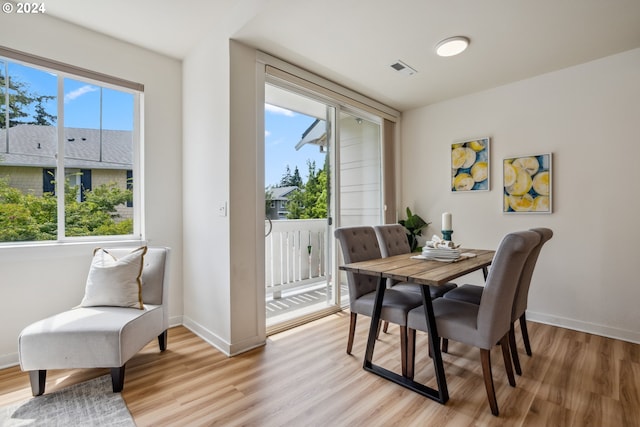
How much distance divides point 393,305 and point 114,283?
1.96 m

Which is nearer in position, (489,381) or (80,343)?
(489,381)

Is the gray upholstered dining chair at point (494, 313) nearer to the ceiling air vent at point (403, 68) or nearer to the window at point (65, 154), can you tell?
the ceiling air vent at point (403, 68)

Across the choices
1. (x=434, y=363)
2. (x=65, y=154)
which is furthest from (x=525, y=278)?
(x=65, y=154)

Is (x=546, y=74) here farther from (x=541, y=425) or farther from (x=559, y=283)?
(x=541, y=425)

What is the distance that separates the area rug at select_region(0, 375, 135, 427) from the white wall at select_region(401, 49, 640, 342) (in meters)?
3.54

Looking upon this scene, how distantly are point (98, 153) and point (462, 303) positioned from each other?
10.3 ft

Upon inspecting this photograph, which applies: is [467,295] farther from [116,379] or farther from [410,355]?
[116,379]

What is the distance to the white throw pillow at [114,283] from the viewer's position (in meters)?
2.14

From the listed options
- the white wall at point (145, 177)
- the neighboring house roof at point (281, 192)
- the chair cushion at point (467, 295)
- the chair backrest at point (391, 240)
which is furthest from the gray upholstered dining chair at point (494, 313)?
the white wall at point (145, 177)

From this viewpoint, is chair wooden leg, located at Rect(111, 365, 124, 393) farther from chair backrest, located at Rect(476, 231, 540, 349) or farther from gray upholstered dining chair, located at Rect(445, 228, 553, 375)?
gray upholstered dining chair, located at Rect(445, 228, 553, 375)

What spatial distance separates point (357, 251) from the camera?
8.12 ft

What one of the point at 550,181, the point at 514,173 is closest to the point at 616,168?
the point at 550,181

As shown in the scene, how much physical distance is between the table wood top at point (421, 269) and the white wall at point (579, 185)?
3.83 ft

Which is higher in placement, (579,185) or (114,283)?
(579,185)
